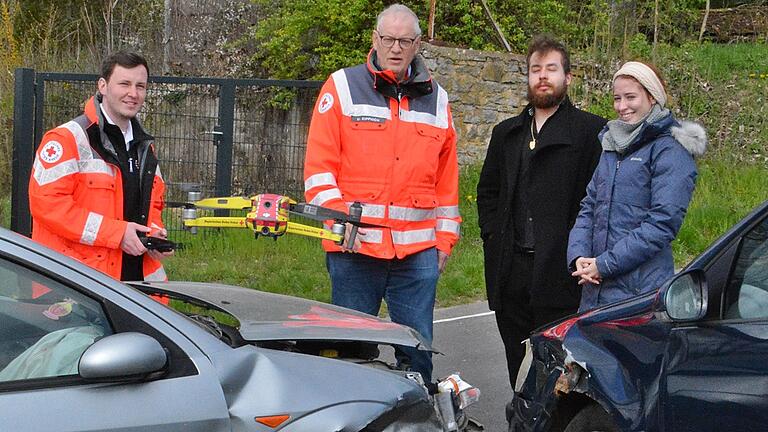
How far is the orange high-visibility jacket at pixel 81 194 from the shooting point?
186 inches

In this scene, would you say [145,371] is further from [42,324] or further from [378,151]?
[378,151]

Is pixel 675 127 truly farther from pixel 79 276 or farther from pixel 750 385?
pixel 79 276

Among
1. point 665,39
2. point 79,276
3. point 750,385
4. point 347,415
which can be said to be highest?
point 665,39

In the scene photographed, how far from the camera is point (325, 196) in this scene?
5074 millimetres

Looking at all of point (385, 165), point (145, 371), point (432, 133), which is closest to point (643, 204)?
point (432, 133)

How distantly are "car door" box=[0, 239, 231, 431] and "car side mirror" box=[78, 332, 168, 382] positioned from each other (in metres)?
0.08

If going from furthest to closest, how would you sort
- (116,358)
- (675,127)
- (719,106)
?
1. (719,106)
2. (675,127)
3. (116,358)

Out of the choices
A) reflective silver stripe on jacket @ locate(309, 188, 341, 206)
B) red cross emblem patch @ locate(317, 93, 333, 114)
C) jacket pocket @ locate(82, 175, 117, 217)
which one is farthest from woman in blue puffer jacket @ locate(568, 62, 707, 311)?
jacket pocket @ locate(82, 175, 117, 217)

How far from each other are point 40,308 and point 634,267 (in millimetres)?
2685

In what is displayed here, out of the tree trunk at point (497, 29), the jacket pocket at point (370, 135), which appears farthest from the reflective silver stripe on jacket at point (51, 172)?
the tree trunk at point (497, 29)

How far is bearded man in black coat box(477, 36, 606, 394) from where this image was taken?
17.5 ft

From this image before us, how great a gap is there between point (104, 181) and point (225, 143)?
18.8 ft

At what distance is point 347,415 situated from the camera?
340 centimetres

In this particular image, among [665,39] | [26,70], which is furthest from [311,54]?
[26,70]
